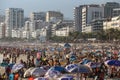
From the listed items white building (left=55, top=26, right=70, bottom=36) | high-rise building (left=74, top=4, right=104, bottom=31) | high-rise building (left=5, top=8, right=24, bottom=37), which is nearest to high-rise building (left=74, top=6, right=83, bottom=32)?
high-rise building (left=74, top=4, right=104, bottom=31)

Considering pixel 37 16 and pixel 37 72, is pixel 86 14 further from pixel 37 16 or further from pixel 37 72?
pixel 37 72

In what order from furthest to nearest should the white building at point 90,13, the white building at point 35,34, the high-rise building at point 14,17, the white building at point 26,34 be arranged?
the high-rise building at point 14,17
the white building at point 26,34
the white building at point 35,34
the white building at point 90,13

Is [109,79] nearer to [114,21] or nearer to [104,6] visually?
[114,21]

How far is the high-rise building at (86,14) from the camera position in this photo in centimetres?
12356

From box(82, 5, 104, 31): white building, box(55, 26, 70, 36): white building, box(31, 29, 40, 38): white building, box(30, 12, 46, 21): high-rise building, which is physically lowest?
box(31, 29, 40, 38): white building

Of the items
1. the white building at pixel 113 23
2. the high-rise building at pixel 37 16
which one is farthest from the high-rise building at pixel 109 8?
the high-rise building at pixel 37 16

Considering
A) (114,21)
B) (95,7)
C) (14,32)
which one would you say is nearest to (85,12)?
(95,7)

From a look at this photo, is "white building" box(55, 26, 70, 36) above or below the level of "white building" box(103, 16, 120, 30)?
below

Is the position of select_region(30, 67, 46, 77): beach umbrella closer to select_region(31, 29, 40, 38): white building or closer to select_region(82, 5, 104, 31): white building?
select_region(82, 5, 104, 31): white building

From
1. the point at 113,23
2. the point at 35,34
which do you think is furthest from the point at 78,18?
the point at 113,23

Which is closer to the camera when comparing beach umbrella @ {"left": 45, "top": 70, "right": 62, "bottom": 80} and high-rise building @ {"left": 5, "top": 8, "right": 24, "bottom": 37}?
beach umbrella @ {"left": 45, "top": 70, "right": 62, "bottom": 80}

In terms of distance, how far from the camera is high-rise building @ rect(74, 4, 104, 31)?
124m

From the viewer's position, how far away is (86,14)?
408ft

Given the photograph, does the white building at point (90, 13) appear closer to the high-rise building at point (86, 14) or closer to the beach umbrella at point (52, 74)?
the high-rise building at point (86, 14)
